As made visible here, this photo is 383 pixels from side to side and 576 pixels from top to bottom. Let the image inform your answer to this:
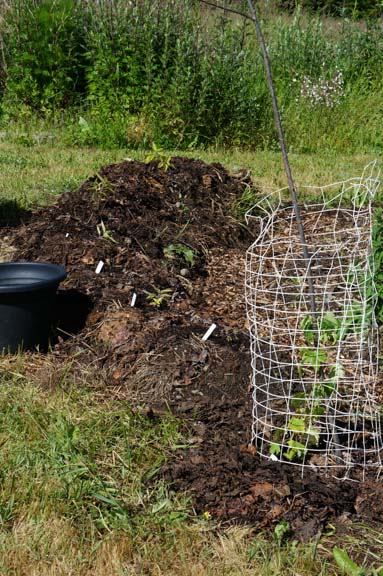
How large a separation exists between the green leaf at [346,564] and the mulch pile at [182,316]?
7.8 inches

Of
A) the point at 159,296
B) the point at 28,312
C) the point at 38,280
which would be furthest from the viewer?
the point at 159,296

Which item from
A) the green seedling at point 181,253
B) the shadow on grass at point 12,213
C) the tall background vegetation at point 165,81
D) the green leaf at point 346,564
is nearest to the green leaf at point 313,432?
the green leaf at point 346,564

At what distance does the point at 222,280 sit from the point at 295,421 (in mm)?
1954

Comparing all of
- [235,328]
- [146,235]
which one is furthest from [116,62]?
[235,328]

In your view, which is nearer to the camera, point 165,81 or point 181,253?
point 181,253

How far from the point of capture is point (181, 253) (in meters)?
5.34

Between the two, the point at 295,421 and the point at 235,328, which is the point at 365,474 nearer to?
the point at 295,421

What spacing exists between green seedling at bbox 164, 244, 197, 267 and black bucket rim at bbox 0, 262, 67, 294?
37.1 inches

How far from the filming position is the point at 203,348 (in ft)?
13.7

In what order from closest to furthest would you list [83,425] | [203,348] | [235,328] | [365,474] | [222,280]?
[365,474] → [83,425] → [203,348] → [235,328] → [222,280]

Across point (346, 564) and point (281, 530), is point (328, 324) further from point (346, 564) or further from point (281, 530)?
point (346, 564)

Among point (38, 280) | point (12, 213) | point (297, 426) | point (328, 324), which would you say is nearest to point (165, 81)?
point (12, 213)

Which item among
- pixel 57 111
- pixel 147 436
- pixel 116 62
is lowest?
pixel 57 111

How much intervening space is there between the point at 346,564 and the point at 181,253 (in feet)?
9.35
